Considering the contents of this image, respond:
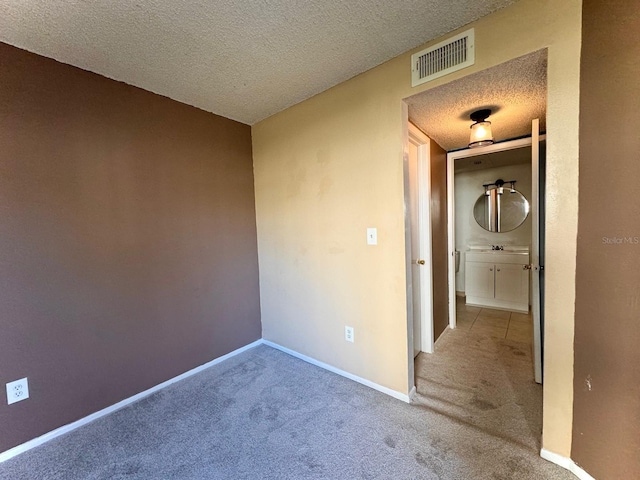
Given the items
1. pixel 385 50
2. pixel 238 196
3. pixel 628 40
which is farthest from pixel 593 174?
pixel 238 196

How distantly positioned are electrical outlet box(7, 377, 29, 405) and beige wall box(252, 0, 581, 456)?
5.66ft

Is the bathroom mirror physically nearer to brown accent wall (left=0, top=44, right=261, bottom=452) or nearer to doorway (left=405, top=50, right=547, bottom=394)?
doorway (left=405, top=50, right=547, bottom=394)

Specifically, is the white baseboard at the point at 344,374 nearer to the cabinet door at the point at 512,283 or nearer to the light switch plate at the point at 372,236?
the light switch plate at the point at 372,236

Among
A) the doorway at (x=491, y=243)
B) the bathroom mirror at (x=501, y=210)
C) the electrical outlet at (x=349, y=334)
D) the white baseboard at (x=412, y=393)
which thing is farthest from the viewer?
the bathroom mirror at (x=501, y=210)

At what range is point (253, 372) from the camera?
2293 mm

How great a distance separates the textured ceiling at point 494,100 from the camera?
145 centimetres

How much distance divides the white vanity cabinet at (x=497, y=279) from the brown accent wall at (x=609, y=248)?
109 inches

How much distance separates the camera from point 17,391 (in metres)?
1.52

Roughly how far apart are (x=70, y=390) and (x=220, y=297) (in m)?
1.13

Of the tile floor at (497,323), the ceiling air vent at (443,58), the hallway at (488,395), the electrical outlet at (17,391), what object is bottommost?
the tile floor at (497,323)

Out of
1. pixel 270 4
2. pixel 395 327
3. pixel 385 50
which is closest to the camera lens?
pixel 270 4

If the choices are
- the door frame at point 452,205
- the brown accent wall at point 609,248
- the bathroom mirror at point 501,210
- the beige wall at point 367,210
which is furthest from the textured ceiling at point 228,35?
the bathroom mirror at point 501,210

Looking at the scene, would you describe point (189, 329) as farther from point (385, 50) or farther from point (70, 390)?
point (385, 50)

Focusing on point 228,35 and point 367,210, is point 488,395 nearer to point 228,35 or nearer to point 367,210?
point 367,210
